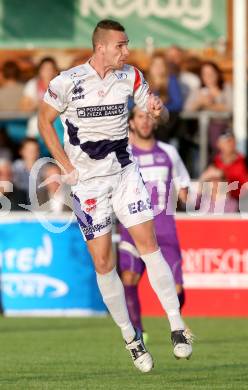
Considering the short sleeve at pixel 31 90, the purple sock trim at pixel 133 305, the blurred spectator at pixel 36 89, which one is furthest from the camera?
the short sleeve at pixel 31 90

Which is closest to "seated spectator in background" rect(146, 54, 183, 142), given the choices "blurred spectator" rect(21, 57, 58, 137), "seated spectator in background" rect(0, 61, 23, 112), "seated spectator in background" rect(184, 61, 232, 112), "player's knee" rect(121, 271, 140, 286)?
"seated spectator in background" rect(184, 61, 232, 112)

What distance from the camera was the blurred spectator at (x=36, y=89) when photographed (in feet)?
57.7

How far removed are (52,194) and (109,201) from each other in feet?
21.6

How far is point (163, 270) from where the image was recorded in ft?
33.6

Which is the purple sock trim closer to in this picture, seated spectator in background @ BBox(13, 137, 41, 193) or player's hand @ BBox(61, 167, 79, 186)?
player's hand @ BBox(61, 167, 79, 186)

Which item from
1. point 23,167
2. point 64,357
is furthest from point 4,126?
point 64,357

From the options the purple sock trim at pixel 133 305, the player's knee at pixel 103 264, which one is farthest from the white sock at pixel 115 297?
the purple sock trim at pixel 133 305

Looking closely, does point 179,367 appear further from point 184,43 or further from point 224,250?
point 184,43

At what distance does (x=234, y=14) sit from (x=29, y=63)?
9.41ft

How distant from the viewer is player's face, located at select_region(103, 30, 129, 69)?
10.2 metres

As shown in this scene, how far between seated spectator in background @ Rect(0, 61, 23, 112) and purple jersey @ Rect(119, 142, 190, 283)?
215 inches

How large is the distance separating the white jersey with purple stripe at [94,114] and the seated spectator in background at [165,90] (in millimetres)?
6612

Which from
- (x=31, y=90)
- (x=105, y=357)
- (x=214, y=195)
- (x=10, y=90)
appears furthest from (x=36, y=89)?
(x=105, y=357)

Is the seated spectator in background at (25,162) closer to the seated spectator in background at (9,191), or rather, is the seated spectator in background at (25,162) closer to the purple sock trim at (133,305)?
the seated spectator in background at (9,191)
